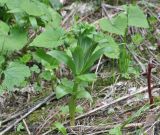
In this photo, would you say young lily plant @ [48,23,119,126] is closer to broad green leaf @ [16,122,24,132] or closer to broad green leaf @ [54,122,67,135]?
broad green leaf @ [54,122,67,135]

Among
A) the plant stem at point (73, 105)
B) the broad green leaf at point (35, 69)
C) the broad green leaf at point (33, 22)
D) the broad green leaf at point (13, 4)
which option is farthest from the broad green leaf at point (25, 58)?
the plant stem at point (73, 105)

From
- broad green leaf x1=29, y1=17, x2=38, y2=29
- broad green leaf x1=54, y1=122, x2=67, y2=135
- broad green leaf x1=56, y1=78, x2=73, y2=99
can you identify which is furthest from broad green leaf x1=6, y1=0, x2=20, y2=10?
broad green leaf x1=54, y1=122, x2=67, y2=135

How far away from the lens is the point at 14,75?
7.24 ft

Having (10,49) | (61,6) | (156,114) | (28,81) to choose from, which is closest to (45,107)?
(28,81)

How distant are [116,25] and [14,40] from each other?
0.61m

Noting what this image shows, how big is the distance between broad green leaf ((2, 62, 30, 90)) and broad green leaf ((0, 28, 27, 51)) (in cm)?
18

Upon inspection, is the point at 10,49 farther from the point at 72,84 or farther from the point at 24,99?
the point at 72,84

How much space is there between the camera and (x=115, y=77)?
2447mm

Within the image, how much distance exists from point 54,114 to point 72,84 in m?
0.24

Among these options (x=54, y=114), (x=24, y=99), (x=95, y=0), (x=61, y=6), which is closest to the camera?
(x=54, y=114)

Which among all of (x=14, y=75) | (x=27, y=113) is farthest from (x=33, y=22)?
(x=27, y=113)

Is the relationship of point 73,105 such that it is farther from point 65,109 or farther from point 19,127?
point 19,127

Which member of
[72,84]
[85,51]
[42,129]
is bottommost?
[42,129]

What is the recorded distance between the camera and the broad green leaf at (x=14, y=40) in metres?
2.46
